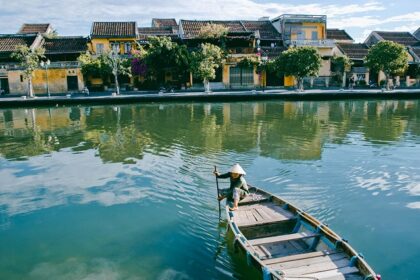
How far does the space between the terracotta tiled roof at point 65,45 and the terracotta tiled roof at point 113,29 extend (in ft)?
6.20

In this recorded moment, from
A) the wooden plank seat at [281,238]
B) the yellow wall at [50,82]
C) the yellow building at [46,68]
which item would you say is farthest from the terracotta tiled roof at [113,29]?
the wooden plank seat at [281,238]

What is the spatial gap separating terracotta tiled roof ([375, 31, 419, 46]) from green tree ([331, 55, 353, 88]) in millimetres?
9852

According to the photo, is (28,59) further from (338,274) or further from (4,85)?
(338,274)

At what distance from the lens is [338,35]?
165ft

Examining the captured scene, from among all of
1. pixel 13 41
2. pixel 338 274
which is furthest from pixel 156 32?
pixel 338 274

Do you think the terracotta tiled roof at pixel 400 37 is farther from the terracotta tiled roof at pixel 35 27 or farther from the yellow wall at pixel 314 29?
the terracotta tiled roof at pixel 35 27

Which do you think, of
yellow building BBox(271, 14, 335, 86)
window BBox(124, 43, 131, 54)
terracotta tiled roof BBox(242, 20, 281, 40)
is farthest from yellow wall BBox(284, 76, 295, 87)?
window BBox(124, 43, 131, 54)

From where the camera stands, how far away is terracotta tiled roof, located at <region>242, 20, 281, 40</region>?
44.5 metres

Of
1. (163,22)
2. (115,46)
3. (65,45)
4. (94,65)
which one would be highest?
(163,22)

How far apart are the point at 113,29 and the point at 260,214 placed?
38.2 meters

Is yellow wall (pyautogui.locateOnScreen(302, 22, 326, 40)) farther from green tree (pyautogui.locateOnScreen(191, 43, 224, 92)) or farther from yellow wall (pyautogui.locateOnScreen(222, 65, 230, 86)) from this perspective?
green tree (pyautogui.locateOnScreen(191, 43, 224, 92))

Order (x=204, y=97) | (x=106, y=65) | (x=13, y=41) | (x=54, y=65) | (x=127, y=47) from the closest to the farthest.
Answer: 1. (x=204, y=97)
2. (x=106, y=65)
3. (x=54, y=65)
4. (x=13, y=41)
5. (x=127, y=47)

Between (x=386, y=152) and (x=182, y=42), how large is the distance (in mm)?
29782

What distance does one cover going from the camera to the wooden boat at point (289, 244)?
5.70 m
